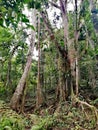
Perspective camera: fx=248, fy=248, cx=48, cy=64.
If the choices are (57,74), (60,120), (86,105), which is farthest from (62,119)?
(57,74)

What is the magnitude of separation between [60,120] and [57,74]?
9.59ft

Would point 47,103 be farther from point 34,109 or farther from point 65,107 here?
point 65,107

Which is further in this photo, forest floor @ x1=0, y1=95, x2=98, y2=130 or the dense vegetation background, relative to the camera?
the dense vegetation background

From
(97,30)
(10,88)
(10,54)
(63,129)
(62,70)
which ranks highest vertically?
(97,30)

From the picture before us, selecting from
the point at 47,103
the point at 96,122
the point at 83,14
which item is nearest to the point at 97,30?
the point at 83,14

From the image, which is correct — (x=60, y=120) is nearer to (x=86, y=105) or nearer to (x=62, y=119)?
(x=62, y=119)

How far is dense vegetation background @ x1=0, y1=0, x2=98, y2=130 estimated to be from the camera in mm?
6117

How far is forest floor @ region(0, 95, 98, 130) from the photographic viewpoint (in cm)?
554

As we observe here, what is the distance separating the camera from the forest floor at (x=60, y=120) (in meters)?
5.54

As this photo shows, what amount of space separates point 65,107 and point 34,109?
57.6 inches

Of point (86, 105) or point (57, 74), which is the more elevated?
point (57, 74)

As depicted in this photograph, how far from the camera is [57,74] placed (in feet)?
29.4

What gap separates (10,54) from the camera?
1019cm

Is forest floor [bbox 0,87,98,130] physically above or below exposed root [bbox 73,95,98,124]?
below
